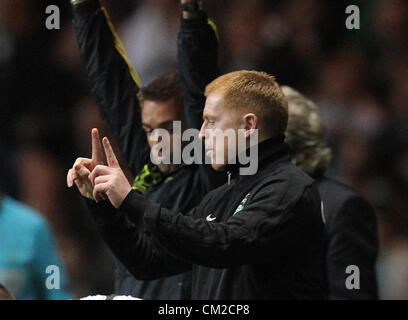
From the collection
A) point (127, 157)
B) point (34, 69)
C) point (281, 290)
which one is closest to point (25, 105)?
point (34, 69)

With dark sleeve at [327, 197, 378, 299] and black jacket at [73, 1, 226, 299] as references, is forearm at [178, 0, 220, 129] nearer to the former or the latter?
black jacket at [73, 1, 226, 299]

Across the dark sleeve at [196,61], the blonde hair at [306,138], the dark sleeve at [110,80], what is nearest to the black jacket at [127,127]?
the dark sleeve at [110,80]

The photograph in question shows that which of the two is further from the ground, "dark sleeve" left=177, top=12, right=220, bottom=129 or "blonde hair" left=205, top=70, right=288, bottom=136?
"dark sleeve" left=177, top=12, right=220, bottom=129

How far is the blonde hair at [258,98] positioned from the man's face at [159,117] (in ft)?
1.71

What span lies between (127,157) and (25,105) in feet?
3.93

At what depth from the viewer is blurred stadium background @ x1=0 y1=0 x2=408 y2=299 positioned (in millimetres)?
3527

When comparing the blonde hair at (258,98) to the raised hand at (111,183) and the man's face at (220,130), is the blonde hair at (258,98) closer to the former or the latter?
the man's face at (220,130)

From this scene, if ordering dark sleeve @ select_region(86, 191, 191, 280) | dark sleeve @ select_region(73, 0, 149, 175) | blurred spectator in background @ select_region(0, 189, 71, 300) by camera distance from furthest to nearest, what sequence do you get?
blurred spectator in background @ select_region(0, 189, 71, 300) < dark sleeve @ select_region(73, 0, 149, 175) < dark sleeve @ select_region(86, 191, 191, 280)

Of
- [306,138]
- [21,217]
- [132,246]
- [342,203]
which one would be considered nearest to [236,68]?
[306,138]

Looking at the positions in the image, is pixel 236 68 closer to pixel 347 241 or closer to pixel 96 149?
pixel 347 241

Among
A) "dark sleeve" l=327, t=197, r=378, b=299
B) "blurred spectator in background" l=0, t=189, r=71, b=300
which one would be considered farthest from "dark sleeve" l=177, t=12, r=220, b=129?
"blurred spectator in background" l=0, t=189, r=71, b=300

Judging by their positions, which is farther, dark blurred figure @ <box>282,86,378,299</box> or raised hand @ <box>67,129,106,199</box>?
dark blurred figure @ <box>282,86,378,299</box>

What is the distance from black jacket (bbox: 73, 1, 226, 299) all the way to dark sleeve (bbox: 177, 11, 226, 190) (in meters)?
0.19

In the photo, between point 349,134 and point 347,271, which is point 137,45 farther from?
point 347,271
